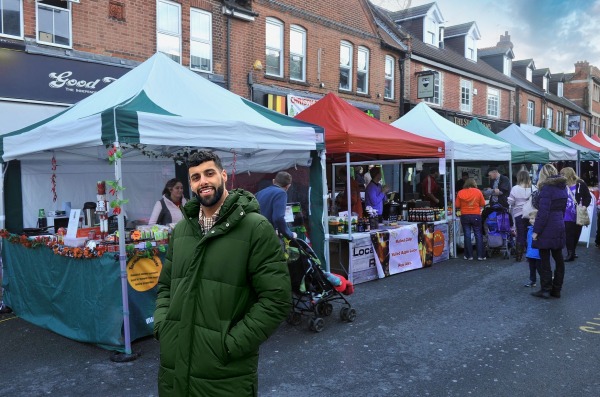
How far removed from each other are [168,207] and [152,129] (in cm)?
210

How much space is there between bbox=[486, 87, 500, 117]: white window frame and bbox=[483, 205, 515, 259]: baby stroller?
1676 centimetres

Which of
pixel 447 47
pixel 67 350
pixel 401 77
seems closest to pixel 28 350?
pixel 67 350

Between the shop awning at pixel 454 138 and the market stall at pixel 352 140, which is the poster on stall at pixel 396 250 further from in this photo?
the shop awning at pixel 454 138

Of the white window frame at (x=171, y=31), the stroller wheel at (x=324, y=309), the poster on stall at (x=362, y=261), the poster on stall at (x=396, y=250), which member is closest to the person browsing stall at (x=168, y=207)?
the stroller wheel at (x=324, y=309)

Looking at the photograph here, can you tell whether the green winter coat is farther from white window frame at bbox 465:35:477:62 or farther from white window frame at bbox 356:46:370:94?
white window frame at bbox 465:35:477:62

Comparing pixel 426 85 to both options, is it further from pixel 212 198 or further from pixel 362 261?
pixel 212 198

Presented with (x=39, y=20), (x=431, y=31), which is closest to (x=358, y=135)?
(x=39, y=20)

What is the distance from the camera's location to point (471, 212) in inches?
417

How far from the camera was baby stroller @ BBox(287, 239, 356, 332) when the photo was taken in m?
6.00

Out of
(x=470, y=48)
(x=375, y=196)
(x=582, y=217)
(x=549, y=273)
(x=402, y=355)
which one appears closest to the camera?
(x=402, y=355)

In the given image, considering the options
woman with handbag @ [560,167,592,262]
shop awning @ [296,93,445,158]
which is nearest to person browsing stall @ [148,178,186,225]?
shop awning @ [296,93,445,158]

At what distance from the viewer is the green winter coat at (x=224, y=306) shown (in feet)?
7.95

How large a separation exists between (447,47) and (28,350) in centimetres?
2569

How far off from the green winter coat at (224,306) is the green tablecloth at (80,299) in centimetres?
292
